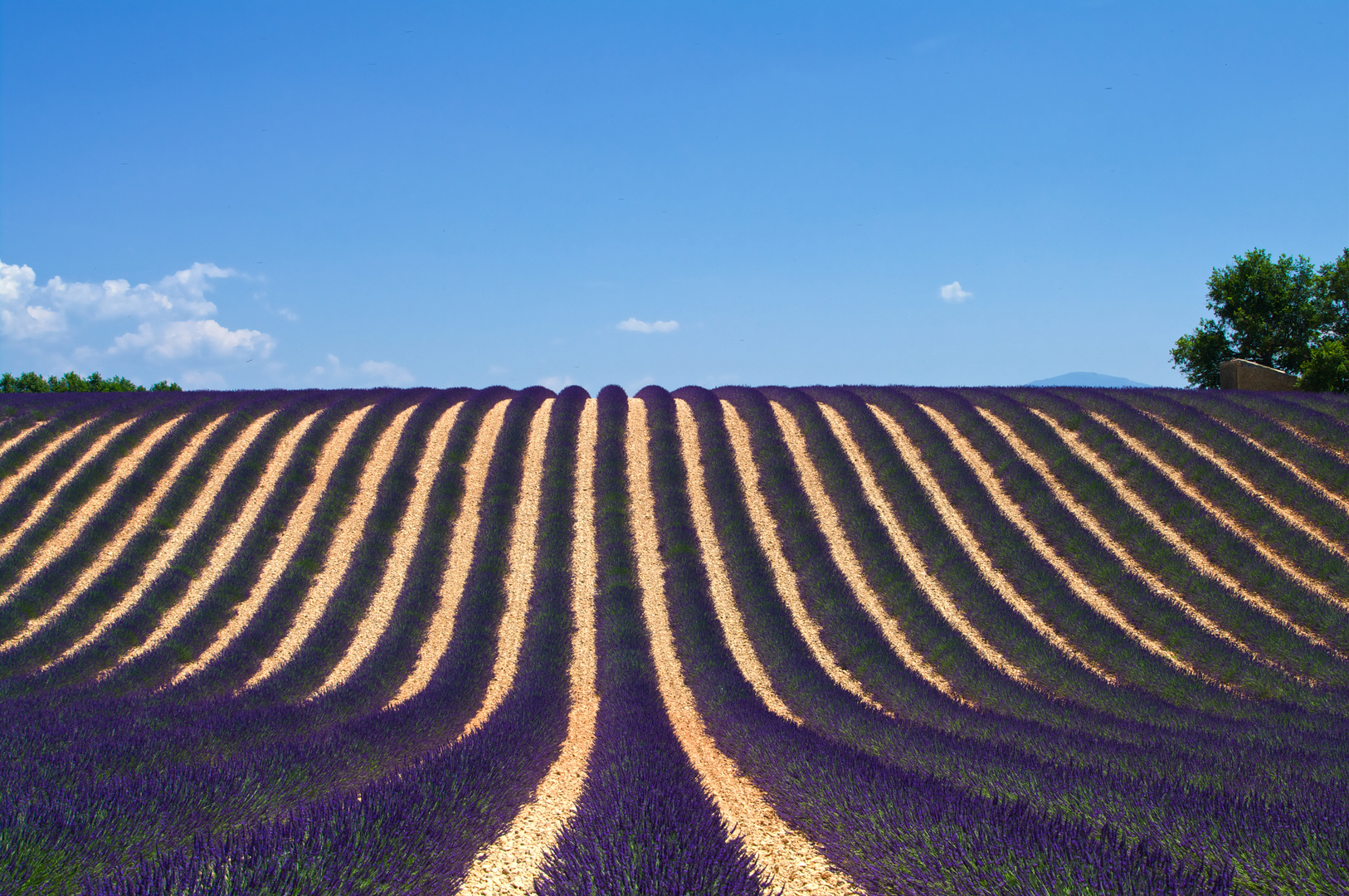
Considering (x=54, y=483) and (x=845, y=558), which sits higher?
(x=54, y=483)

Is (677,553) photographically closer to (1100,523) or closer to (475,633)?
(475,633)

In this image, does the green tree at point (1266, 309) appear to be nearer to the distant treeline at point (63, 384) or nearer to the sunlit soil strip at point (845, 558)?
the sunlit soil strip at point (845, 558)

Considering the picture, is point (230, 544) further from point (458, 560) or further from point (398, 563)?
point (458, 560)

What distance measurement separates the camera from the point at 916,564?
13273mm

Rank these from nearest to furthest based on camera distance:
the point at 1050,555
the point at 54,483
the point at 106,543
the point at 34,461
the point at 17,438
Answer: the point at 1050,555 → the point at 106,543 → the point at 54,483 → the point at 34,461 → the point at 17,438

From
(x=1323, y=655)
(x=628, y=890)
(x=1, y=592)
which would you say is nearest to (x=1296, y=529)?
(x=1323, y=655)

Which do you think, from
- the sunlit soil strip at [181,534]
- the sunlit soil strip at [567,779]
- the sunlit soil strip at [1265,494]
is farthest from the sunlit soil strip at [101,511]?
the sunlit soil strip at [1265,494]

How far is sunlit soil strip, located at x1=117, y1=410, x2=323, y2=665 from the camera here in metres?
11.6

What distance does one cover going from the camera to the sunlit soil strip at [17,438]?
17188 mm

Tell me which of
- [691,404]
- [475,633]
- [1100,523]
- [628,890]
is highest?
[691,404]

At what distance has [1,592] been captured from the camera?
1253 centimetres

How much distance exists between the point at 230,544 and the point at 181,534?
1.08 m

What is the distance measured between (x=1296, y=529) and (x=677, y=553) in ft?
32.3

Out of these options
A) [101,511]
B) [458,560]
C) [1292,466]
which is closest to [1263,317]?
[1292,466]
